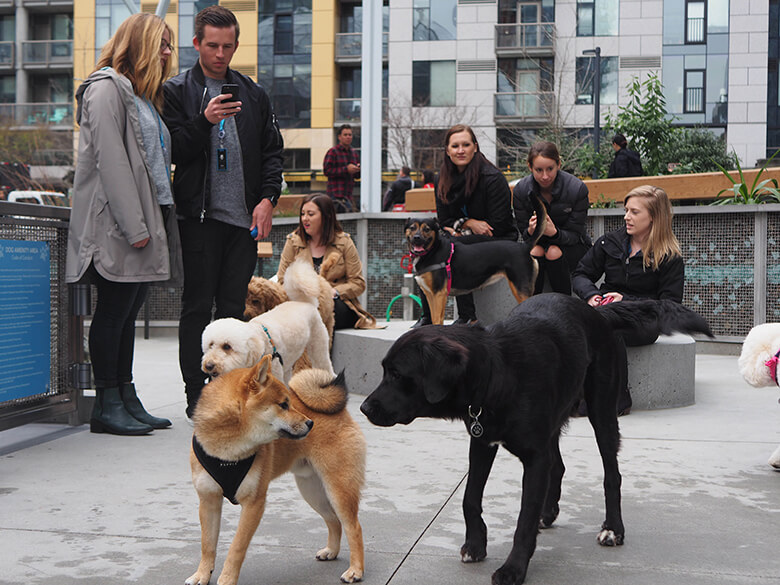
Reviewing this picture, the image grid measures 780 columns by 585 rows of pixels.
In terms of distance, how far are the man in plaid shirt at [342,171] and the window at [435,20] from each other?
72.2ft

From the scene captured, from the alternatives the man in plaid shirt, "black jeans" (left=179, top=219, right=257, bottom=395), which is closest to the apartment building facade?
the man in plaid shirt

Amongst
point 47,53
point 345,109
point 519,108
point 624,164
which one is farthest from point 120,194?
point 47,53

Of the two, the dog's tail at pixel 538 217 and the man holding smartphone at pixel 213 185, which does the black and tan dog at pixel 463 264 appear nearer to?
the dog's tail at pixel 538 217

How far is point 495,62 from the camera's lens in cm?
3347

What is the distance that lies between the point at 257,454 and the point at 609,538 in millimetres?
1326

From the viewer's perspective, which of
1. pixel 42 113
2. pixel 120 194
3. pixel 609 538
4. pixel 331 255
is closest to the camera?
pixel 609 538

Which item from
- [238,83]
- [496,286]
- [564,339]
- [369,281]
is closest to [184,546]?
[564,339]

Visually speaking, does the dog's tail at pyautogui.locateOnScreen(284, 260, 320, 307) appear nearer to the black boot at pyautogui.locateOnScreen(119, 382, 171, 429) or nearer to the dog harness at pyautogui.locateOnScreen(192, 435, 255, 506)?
the black boot at pyautogui.locateOnScreen(119, 382, 171, 429)

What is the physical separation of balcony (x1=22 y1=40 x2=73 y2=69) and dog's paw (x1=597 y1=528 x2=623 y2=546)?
4137cm

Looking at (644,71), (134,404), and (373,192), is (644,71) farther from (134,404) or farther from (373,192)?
(134,404)

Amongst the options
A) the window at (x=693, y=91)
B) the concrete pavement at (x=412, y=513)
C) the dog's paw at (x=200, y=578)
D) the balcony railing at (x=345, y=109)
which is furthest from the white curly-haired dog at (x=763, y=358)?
the balcony railing at (x=345, y=109)

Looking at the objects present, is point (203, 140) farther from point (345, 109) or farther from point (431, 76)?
point (345, 109)

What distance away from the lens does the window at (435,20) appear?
1310 inches

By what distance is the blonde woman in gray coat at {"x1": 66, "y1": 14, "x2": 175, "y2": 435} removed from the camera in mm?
4465
